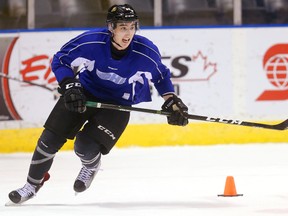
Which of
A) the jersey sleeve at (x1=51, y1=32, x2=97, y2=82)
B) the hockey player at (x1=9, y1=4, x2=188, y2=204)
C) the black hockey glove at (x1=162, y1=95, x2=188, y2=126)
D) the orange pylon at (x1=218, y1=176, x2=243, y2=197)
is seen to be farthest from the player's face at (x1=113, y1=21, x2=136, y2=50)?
the orange pylon at (x1=218, y1=176, x2=243, y2=197)

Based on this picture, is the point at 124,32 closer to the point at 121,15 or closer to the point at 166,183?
the point at 121,15

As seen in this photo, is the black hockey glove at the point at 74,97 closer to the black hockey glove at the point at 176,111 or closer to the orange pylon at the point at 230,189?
the black hockey glove at the point at 176,111

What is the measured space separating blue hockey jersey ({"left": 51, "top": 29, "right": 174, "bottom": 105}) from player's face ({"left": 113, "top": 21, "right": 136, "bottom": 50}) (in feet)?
0.29

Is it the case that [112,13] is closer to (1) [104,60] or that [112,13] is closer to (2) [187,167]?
(1) [104,60]

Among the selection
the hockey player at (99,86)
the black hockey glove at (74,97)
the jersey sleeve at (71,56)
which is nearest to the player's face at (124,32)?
the hockey player at (99,86)

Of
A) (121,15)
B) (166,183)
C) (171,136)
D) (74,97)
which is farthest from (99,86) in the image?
(171,136)

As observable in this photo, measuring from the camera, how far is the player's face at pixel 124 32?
4.84m

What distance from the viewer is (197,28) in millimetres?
8125

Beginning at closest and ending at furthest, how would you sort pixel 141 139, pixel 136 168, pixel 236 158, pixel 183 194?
pixel 183 194 < pixel 136 168 < pixel 236 158 < pixel 141 139

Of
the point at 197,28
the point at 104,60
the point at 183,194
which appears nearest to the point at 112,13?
the point at 104,60

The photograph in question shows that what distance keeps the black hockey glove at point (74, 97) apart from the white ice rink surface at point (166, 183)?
0.56m

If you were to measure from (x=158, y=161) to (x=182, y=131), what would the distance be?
788 mm

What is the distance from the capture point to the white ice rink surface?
4984mm

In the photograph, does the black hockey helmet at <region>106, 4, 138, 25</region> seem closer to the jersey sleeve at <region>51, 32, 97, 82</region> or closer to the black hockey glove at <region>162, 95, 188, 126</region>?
A: the jersey sleeve at <region>51, 32, 97, 82</region>
